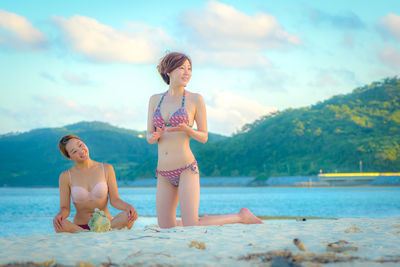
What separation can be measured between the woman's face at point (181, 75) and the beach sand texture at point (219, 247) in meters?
1.79

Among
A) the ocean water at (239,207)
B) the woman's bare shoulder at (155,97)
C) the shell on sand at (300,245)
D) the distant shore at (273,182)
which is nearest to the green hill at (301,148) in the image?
the distant shore at (273,182)

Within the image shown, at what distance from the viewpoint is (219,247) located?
12.3ft

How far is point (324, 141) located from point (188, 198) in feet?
330

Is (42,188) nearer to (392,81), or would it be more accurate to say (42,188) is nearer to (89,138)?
(89,138)

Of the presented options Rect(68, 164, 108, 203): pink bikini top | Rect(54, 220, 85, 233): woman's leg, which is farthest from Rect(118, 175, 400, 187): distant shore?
Rect(54, 220, 85, 233): woman's leg

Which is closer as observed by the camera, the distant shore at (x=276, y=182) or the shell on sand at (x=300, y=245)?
the shell on sand at (x=300, y=245)

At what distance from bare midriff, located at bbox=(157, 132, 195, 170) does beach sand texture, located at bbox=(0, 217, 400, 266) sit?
32.7 inches

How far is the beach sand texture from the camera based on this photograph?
10.6ft

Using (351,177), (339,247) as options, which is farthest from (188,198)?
(351,177)

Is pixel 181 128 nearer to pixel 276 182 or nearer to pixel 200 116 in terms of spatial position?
pixel 200 116

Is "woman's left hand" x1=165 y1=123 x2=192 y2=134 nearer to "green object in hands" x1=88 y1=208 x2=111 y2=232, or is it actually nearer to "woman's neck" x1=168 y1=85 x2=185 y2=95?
"woman's neck" x1=168 y1=85 x2=185 y2=95

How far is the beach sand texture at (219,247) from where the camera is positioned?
322 cm

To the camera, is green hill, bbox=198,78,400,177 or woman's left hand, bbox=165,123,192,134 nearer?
woman's left hand, bbox=165,123,192,134

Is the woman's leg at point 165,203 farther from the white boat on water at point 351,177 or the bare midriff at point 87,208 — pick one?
the white boat on water at point 351,177
